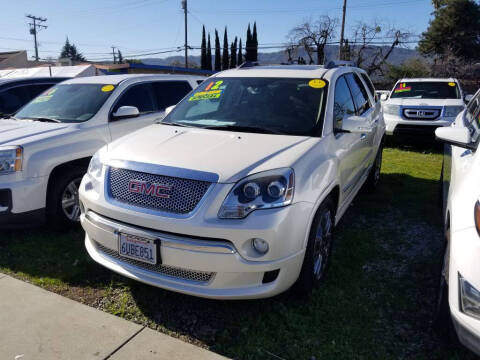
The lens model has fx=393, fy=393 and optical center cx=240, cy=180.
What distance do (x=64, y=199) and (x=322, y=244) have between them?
9.25 feet

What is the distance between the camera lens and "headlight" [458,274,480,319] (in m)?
1.92

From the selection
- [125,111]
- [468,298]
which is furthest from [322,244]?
[125,111]

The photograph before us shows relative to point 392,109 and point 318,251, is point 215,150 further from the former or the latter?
point 392,109

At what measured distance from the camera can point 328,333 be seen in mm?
2699

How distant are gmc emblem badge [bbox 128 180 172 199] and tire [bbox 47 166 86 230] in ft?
5.82

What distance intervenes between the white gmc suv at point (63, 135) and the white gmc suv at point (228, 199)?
1.11 meters

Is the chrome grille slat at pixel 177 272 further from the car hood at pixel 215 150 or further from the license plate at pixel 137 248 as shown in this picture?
the car hood at pixel 215 150

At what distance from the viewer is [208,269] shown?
251cm

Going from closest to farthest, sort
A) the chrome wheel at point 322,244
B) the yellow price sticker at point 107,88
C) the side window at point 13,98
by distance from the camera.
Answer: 1. the chrome wheel at point 322,244
2. the yellow price sticker at point 107,88
3. the side window at point 13,98

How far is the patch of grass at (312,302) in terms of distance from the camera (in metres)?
2.60

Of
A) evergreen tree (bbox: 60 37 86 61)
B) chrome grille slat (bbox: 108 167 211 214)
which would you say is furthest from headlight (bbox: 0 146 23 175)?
evergreen tree (bbox: 60 37 86 61)

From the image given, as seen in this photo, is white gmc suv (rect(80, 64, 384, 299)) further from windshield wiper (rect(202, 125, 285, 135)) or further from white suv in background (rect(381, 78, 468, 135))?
white suv in background (rect(381, 78, 468, 135))

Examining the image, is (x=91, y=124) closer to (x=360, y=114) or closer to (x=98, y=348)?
(x=98, y=348)

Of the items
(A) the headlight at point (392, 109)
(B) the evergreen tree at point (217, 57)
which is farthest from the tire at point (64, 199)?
(B) the evergreen tree at point (217, 57)
